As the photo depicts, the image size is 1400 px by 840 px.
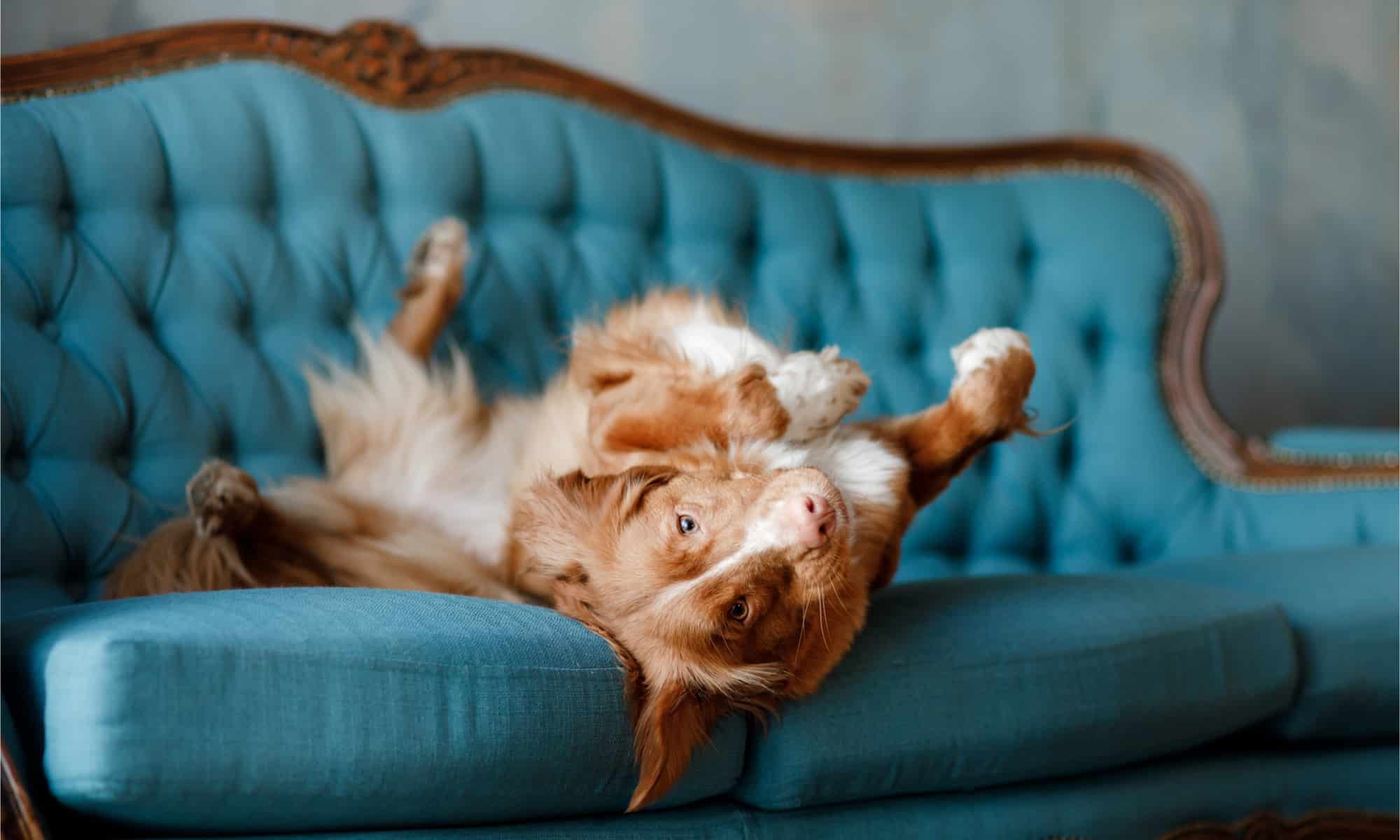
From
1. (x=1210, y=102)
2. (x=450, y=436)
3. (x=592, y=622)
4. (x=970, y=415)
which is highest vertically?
(x=1210, y=102)

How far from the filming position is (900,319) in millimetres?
3131

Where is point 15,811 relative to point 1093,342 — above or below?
below

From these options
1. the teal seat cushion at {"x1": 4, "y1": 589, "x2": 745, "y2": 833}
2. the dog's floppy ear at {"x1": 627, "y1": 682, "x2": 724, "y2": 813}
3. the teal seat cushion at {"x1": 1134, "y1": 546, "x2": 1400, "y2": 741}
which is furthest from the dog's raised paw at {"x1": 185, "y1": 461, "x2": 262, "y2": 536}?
the teal seat cushion at {"x1": 1134, "y1": 546, "x2": 1400, "y2": 741}

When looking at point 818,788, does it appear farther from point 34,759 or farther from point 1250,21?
point 1250,21

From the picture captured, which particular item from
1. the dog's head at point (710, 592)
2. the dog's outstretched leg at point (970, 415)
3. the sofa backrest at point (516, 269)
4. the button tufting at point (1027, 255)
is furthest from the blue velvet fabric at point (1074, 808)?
the button tufting at point (1027, 255)

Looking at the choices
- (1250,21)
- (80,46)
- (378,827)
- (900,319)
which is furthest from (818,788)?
(1250,21)

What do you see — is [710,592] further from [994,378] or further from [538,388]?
[538,388]

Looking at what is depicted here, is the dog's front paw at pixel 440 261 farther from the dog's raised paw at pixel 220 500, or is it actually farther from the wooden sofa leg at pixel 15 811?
the wooden sofa leg at pixel 15 811

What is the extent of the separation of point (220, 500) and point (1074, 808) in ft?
4.75

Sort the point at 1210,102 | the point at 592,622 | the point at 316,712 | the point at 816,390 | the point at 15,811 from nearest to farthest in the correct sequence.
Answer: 1. the point at 15,811
2. the point at 316,712
3. the point at 592,622
4. the point at 816,390
5. the point at 1210,102

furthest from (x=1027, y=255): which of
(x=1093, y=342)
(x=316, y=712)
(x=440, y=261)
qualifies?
(x=316, y=712)

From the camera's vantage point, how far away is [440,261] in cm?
252

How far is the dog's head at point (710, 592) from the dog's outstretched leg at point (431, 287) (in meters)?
0.94

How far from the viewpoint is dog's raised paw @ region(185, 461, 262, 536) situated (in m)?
1.93
